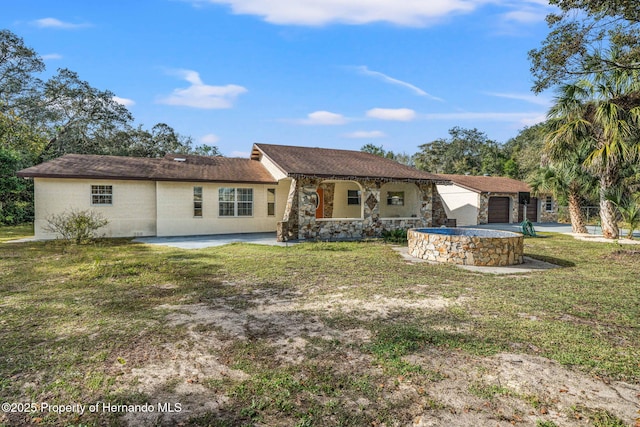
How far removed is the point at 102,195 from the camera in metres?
14.7

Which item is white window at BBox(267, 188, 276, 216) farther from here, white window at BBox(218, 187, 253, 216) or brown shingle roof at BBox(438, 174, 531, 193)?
brown shingle roof at BBox(438, 174, 531, 193)

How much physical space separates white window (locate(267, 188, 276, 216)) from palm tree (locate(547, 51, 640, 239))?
12756 millimetres

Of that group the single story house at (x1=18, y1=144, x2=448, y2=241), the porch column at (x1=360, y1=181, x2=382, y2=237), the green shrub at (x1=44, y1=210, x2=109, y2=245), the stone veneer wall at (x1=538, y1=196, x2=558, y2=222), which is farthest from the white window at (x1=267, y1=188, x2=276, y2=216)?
the stone veneer wall at (x1=538, y1=196, x2=558, y2=222)

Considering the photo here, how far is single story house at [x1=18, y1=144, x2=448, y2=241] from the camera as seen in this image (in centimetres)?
1429

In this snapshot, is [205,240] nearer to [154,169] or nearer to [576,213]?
[154,169]

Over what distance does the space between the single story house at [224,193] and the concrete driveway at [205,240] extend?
65 centimetres

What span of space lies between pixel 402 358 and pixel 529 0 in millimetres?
11237

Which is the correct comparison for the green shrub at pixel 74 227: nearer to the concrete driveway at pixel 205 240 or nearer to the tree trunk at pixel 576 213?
the concrete driveway at pixel 205 240

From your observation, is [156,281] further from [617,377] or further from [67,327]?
[617,377]

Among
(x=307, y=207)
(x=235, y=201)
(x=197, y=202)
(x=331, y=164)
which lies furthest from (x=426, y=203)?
(x=197, y=202)

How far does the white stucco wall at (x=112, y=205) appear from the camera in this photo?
13.9 meters

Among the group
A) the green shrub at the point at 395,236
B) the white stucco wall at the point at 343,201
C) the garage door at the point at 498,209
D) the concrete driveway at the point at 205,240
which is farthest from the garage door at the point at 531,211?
the concrete driveway at the point at 205,240

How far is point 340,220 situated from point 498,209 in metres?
15.6

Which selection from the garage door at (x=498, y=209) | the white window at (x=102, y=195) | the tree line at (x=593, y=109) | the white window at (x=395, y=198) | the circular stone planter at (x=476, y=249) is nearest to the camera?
the tree line at (x=593, y=109)
